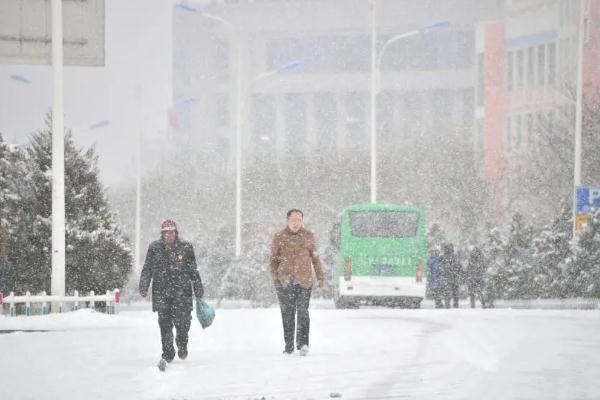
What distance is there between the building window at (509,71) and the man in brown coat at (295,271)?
67.9 m

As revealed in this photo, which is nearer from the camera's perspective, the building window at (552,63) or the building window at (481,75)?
the building window at (552,63)

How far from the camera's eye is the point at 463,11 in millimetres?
119375

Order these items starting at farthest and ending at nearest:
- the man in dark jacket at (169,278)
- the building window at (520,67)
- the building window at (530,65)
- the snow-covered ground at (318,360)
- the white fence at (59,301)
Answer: the building window at (520,67), the building window at (530,65), the white fence at (59,301), the man in dark jacket at (169,278), the snow-covered ground at (318,360)

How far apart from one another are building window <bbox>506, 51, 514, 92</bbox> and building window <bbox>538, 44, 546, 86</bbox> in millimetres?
3188

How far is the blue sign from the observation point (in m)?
33.3

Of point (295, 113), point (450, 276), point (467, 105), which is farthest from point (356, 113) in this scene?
point (450, 276)

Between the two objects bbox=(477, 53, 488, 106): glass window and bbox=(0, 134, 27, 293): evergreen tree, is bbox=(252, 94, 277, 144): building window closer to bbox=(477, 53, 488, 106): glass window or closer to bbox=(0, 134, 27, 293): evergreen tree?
bbox=(477, 53, 488, 106): glass window

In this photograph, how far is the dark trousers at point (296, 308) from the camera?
50.8 feet

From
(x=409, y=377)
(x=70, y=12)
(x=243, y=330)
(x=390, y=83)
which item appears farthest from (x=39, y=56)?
(x=390, y=83)

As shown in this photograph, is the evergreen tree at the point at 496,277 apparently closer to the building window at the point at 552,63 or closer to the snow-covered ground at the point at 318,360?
the snow-covered ground at the point at 318,360

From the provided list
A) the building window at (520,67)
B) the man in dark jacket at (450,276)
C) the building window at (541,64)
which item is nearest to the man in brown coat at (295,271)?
the man in dark jacket at (450,276)

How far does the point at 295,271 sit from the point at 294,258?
145mm

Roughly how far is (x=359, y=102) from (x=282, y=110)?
7515 millimetres

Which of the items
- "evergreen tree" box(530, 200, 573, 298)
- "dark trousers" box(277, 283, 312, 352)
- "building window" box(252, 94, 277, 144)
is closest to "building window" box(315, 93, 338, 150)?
"building window" box(252, 94, 277, 144)
